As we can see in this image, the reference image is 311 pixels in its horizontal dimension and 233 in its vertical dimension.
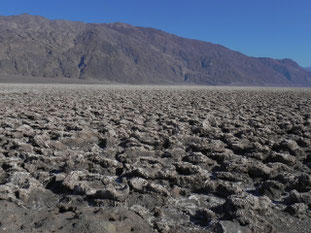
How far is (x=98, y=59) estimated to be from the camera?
12744 cm

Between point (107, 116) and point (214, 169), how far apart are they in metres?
3.92

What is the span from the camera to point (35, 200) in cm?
240

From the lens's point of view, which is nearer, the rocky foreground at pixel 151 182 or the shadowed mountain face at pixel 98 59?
the rocky foreground at pixel 151 182

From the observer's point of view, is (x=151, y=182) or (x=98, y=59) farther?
(x=98, y=59)

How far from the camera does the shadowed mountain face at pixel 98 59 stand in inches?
4210

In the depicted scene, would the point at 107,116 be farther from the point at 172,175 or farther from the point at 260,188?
the point at 260,188

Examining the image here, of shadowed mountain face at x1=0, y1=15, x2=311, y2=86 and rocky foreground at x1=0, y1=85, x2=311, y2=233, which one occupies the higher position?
shadowed mountain face at x1=0, y1=15, x2=311, y2=86

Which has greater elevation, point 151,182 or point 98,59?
point 98,59

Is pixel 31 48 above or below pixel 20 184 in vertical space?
above

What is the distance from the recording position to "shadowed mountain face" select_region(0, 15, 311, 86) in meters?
107

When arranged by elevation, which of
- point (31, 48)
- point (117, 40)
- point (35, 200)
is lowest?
point (35, 200)

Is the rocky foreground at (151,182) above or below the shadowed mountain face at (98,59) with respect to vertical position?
below

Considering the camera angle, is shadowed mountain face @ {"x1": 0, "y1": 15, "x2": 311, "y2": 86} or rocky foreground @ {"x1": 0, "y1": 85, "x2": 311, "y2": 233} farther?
shadowed mountain face @ {"x1": 0, "y1": 15, "x2": 311, "y2": 86}

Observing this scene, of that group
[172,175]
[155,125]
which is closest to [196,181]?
[172,175]
